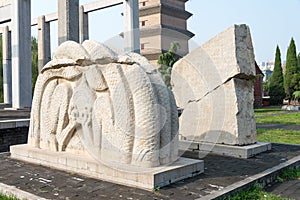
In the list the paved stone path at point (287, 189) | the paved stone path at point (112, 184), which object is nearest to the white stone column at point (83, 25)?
the paved stone path at point (112, 184)

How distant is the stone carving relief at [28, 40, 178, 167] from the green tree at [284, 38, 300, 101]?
79.7 ft

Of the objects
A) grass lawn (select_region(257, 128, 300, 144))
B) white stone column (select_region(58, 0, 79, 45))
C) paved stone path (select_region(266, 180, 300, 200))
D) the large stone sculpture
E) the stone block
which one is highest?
white stone column (select_region(58, 0, 79, 45))

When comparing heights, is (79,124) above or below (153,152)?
above

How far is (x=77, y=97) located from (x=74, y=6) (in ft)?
27.2

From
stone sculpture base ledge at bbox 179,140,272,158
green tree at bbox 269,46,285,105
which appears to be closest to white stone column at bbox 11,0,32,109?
stone sculpture base ledge at bbox 179,140,272,158

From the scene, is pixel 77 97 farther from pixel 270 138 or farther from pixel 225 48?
pixel 270 138

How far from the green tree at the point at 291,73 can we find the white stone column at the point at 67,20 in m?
20.0

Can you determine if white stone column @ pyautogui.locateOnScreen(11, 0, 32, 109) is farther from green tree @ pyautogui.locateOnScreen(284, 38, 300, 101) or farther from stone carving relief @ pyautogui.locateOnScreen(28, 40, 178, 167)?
green tree @ pyautogui.locateOnScreen(284, 38, 300, 101)

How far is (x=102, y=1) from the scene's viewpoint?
552 inches

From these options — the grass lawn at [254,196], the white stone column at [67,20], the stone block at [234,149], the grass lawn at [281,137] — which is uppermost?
the white stone column at [67,20]

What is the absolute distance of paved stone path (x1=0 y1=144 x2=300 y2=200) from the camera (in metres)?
3.37

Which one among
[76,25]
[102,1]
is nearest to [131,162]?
[76,25]

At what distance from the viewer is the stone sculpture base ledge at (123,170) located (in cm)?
358

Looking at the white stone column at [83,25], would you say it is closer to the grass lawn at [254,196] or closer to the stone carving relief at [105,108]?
the stone carving relief at [105,108]
